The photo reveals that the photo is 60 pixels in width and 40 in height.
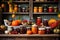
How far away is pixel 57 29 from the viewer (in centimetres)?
187

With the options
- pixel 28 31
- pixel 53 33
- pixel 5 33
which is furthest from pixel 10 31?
pixel 53 33

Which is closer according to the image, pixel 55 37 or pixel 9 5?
pixel 55 37

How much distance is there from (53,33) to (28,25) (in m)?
0.34

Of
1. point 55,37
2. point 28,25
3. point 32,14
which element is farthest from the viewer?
point 32,14

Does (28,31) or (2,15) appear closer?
(28,31)

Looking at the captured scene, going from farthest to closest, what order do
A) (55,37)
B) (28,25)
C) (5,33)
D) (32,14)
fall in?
(32,14) → (28,25) → (5,33) → (55,37)

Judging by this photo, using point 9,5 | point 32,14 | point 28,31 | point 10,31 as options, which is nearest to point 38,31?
point 28,31

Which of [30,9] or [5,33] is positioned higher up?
[30,9]

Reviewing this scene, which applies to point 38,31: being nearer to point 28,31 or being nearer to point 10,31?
point 28,31

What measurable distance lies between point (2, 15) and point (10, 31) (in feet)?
7.02

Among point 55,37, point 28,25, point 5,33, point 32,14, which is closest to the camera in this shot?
point 55,37

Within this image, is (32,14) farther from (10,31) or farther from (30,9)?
(10,31)

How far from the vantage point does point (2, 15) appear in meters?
4.02

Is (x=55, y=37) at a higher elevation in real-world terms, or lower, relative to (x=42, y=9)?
lower
